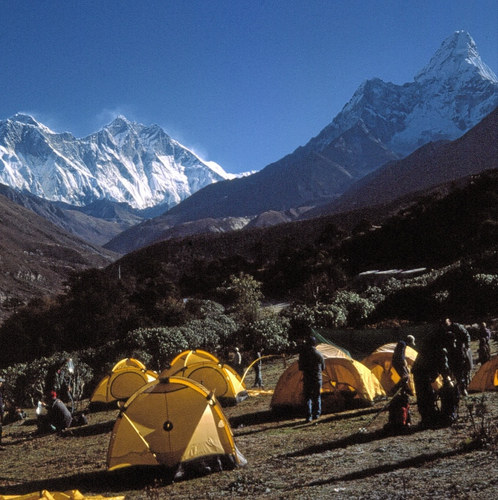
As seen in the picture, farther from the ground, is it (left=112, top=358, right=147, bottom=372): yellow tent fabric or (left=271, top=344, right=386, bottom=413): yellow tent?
(left=112, top=358, right=147, bottom=372): yellow tent fabric

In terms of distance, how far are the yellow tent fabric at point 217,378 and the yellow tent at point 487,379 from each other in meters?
6.24

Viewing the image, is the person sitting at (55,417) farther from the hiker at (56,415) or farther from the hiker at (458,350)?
the hiker at (458,350)

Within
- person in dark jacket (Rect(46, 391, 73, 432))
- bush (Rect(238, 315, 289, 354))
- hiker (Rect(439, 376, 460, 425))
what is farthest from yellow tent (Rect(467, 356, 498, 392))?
bush (Rect(238, 315, 289, 354))

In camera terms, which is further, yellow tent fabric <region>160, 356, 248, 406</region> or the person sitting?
yellow tent fabric <region>160, 356, 248, 406</region>

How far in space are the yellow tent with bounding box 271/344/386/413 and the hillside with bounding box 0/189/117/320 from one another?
53.9 meters

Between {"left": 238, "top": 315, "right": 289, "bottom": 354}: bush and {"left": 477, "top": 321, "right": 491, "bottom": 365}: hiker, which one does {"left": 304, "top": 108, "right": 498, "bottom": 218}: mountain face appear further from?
{"left": 477, "top": 321, "right": 491, "bottom": 365}: hiker

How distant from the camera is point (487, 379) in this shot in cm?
1205

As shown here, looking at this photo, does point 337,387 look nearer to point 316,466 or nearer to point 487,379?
point 487,379

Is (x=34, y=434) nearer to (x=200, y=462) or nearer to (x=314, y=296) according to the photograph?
(x=200, y=462)

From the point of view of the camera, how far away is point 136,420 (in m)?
8.75

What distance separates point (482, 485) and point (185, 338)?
20808mm

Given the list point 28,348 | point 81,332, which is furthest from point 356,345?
point 28,348

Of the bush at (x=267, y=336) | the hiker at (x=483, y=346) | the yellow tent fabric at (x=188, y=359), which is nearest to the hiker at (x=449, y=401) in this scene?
the hiker at (x=483, y=346)

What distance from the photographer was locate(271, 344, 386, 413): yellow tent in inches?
475
